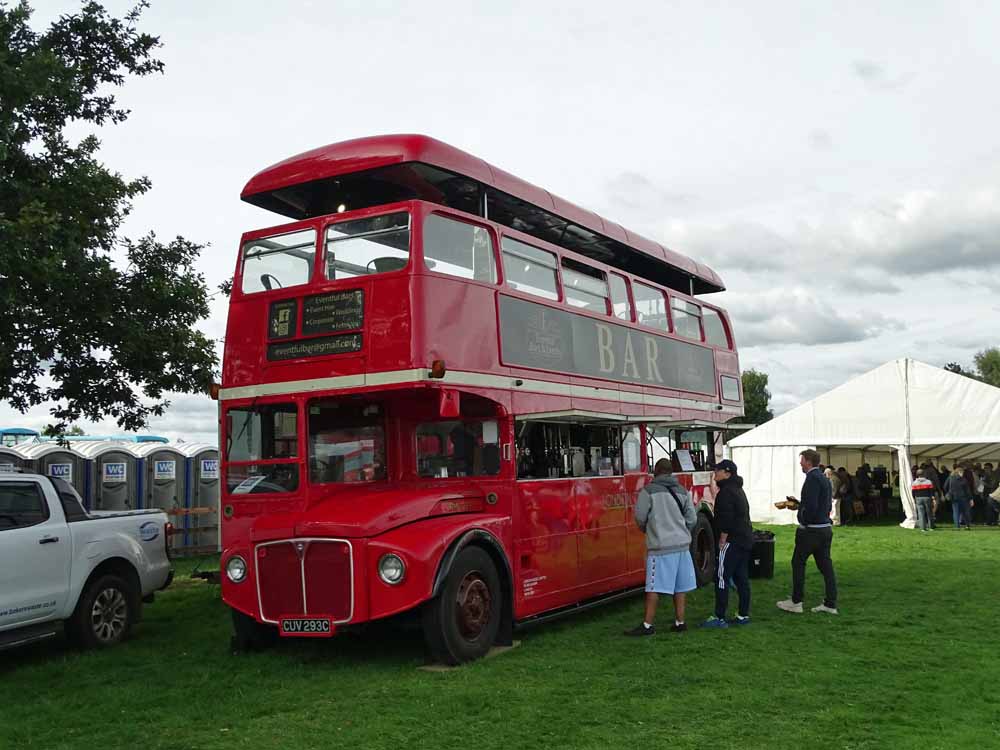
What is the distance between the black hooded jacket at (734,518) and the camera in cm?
1039

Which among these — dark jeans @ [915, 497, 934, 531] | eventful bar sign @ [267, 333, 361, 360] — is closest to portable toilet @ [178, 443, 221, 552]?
eventful bar sign @ [267, 333, 361, 360]

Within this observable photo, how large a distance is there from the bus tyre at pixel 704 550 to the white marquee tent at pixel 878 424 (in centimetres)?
1249

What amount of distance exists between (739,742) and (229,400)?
5.73 m

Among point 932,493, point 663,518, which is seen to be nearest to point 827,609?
point 663,518

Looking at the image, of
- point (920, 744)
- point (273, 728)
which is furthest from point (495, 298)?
point (920, 744)

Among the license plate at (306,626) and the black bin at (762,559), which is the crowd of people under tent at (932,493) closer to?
the black bin at (762,559)

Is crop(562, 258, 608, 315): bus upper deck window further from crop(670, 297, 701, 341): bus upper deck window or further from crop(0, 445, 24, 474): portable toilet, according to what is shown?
crop(0, 445, 24, 474): portable toilet

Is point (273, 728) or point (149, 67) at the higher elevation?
point (149, 67)

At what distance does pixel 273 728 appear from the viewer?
674 centimetres

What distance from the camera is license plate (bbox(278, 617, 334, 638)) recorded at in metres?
8.33

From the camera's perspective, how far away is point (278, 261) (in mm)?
9742

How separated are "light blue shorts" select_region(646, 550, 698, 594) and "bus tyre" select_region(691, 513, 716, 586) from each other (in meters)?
4.07

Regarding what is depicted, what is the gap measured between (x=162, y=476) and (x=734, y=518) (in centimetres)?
1342

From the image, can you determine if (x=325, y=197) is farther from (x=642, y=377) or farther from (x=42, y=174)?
(x=642, y=377)
